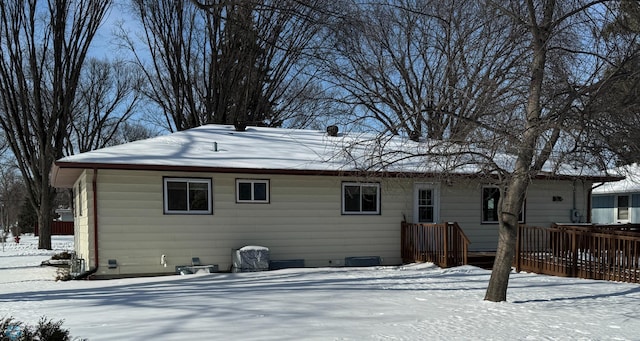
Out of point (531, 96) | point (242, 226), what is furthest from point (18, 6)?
point (531, 96)

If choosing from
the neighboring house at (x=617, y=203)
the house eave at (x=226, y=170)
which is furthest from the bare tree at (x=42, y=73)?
the neighboring house at (x=617, y=203)

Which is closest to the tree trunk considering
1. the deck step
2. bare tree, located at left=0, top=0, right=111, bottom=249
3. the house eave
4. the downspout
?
bare tree, located at left=0, top=0, right=111, bottom=249

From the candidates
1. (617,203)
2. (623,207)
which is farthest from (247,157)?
(617,203)

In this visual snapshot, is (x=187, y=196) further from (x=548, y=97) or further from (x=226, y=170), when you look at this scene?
(x=548, y=97)

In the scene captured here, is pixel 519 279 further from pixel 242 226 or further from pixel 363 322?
pixel 242 226

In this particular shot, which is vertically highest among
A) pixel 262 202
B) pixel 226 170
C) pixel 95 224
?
pixel 226 170

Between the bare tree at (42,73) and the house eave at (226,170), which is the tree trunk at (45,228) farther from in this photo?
the house eave at (226,170)

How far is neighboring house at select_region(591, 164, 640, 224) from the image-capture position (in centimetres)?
2569

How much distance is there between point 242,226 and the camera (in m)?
12.2

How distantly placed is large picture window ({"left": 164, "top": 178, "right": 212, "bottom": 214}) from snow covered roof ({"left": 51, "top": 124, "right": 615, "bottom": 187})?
53 centimetres

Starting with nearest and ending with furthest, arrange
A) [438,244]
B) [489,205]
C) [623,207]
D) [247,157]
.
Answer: [438,244] < [247,157] < [489,205] < [623,207]

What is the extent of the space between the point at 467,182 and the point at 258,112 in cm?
1567

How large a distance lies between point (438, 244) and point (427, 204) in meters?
1.88

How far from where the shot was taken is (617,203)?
27.4m
